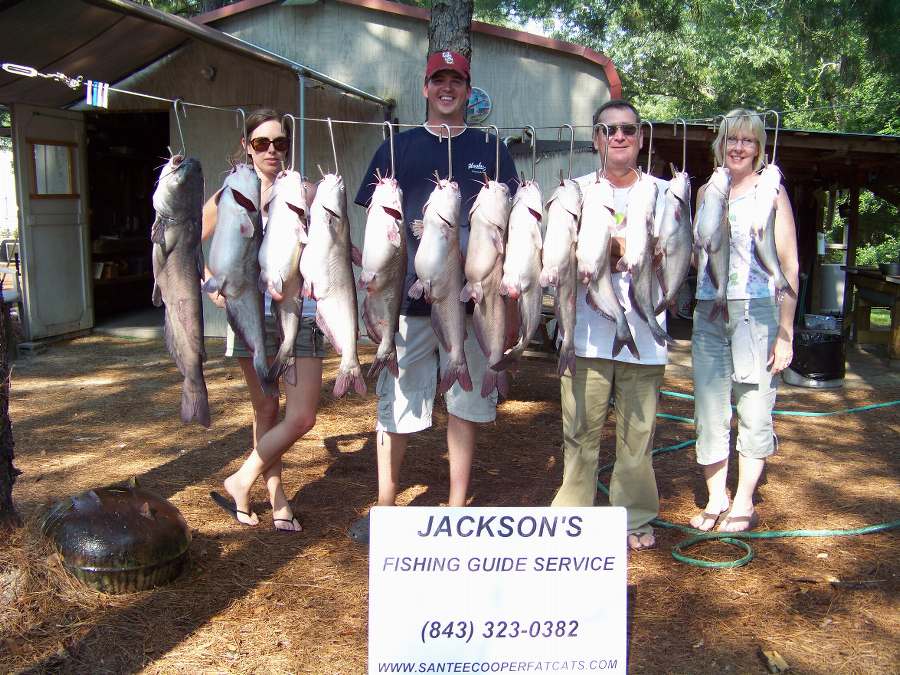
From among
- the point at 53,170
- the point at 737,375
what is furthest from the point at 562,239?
the point at 53,170

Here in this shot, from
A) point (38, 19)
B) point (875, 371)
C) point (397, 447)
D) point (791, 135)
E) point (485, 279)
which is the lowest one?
point (875, 371)

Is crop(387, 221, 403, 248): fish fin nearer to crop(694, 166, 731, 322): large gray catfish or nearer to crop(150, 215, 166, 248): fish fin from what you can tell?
crop(150, 215, 166, 248): fish fin

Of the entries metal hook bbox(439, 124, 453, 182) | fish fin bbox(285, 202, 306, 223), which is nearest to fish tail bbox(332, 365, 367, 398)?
fish fin bbox(285, 202, 306, 223)

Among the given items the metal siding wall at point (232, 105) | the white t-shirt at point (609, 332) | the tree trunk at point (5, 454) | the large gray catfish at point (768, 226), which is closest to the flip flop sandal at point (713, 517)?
the white t-shirt at point (609, 332)

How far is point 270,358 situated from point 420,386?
738mm

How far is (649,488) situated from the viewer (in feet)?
12.7

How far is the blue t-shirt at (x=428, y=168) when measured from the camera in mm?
3545

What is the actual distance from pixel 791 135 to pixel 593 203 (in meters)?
6.80

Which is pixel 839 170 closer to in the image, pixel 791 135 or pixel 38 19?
pixel 791 135

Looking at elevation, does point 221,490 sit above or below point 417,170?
below

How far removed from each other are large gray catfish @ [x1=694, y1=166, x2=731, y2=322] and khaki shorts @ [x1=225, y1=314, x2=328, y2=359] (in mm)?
1810

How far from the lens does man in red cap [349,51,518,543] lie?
3549 mm

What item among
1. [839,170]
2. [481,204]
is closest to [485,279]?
[481,204]

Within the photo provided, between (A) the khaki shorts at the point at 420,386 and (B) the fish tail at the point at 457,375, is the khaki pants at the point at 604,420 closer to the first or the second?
(A) the khaki shorts at the point at 420,386
